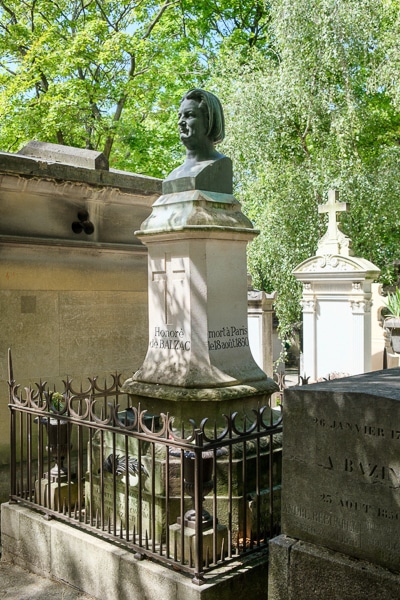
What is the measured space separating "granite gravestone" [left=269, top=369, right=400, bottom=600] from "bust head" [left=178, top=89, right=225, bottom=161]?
8.76 ft

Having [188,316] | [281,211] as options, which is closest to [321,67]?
[281,211]

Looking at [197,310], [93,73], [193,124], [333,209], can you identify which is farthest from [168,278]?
[93,73]

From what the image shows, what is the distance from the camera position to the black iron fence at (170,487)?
405 centimetres

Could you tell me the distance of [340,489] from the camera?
3.39 m

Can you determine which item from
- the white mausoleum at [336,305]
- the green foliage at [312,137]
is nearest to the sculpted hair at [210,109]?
the white mausoleum at [336,305]

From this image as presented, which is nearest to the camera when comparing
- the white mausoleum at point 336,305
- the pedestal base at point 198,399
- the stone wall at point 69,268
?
the pedestal base at point 198,399

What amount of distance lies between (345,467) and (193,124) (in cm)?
332

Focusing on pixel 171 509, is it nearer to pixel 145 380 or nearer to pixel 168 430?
pixel 168 430

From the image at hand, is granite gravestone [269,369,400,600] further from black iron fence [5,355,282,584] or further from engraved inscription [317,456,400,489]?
black iron fence [5,355,282,584]

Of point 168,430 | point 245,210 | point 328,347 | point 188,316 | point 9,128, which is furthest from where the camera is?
point 9,128

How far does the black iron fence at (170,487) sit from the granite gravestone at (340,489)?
561 millimetres

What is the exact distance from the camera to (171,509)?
4.51m

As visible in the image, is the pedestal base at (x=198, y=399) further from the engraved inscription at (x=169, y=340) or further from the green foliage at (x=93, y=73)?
the green foliage at (x=93, y=73)

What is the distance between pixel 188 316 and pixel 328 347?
24.9 feet
